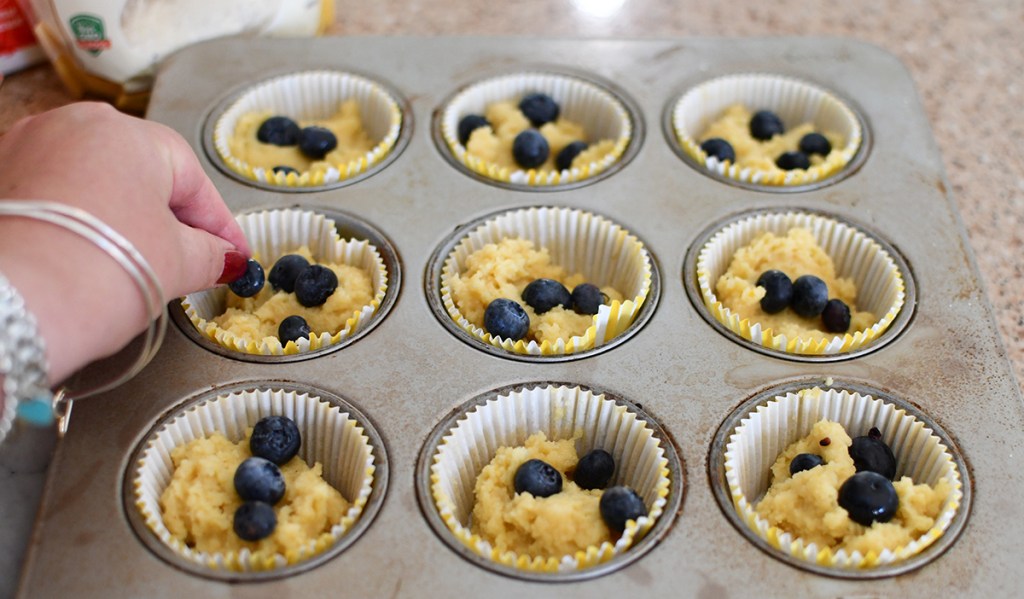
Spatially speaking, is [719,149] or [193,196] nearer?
[193,196]

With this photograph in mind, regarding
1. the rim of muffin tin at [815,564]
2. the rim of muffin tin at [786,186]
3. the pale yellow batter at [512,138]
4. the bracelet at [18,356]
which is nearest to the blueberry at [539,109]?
the pale yellow batter at [512,138]

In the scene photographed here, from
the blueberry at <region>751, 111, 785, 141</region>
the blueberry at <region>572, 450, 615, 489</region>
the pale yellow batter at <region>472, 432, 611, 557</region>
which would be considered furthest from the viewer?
the blueberry at <region>751, 111, 785, 141</region>

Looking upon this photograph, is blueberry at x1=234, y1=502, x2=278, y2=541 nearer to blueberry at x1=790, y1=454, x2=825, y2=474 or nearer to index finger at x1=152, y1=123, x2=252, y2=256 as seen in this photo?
index finger at x1=152, y1=123, x2=252, y2=256

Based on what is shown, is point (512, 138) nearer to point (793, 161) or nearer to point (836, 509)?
point (793, 161)

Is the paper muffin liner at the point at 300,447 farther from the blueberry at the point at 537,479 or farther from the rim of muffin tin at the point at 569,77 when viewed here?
the rim of muffin tin at the point at 569,77

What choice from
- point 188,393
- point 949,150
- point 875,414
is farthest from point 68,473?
point 949,150

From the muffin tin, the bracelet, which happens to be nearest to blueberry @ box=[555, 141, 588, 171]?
the muffin tin

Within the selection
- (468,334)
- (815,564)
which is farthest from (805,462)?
(468,334)
